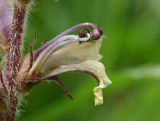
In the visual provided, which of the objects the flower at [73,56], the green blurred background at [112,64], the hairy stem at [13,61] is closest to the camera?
the hairy stem at [13,61]

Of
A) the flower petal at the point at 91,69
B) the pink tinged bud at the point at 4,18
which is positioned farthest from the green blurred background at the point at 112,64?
the flower petal at the point at 91,69

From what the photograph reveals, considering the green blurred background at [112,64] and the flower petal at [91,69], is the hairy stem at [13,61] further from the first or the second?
the green blurred background at [112,64]

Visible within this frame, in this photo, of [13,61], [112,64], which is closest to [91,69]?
[13,61]

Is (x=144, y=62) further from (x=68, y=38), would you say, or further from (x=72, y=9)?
(x=68, y=38)

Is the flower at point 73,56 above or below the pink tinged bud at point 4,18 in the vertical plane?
below

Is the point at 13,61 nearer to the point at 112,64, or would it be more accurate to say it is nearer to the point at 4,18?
the point at 4,18

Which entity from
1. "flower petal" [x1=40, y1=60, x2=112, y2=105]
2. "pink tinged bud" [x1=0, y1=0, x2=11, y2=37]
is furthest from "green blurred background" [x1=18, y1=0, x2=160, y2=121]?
"flower petal" [x1=40, y1=60, x2=112, y2=105]
